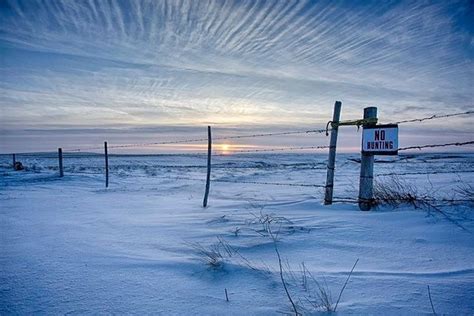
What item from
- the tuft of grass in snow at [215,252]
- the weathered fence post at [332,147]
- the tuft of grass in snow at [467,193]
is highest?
the weathered fence post at [332,147]

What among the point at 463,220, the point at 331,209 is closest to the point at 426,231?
the point at 463,220

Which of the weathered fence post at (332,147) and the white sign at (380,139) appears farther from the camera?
the weathered fence post at (332,147)

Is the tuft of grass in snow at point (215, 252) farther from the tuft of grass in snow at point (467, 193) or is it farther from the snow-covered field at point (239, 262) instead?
the tuft of grass in snow at point (467, 193)

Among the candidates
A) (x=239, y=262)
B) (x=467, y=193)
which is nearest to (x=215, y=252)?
(x=239, y=262)

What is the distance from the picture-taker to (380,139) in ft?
14.4

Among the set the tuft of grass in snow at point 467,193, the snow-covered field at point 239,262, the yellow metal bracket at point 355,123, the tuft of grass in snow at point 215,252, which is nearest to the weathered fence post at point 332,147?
the yellow metal bracket at point 355,123

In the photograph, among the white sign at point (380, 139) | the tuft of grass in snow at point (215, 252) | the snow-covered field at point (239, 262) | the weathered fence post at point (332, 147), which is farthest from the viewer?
the weathered fence post at point (332, 147)

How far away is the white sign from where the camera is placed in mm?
4270

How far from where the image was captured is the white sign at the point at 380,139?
4.27m

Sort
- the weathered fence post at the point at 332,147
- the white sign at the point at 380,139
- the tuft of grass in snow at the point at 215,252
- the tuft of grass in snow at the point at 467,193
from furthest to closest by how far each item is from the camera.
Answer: the weathered fence post at the point at 332,147 < the tuft of grass in snow at the point at 467,193 < the white sign at the point at 380,139 < the tuft of grass in snow at the point at 215,252

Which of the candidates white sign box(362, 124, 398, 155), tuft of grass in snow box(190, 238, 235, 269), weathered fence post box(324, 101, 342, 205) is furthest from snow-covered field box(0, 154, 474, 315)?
white sign box(362, 124, 398, 155)

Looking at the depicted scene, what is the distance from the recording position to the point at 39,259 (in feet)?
9.16

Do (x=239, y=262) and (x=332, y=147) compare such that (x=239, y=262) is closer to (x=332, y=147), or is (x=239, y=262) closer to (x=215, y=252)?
(x=215, y=252)

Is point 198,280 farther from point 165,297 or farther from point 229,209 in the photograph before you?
point 229,209
